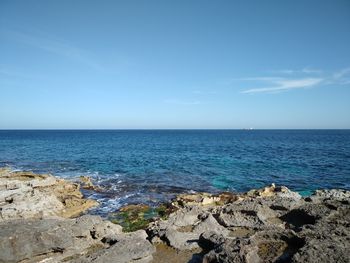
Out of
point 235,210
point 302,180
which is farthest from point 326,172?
point 235,210

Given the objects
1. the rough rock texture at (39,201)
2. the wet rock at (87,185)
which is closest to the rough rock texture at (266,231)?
the rough rock texture at (39,201)

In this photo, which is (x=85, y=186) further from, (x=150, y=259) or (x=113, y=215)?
(x=150, y=259)

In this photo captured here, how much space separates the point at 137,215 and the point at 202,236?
8.59 m

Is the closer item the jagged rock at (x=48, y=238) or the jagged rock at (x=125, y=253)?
the jagged rock at (x=125, y=253)

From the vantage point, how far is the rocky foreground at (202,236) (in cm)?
806

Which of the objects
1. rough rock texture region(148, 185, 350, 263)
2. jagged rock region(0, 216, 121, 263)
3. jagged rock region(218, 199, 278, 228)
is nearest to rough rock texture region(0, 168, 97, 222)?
jagged rock region(0, 216, 121, 263)

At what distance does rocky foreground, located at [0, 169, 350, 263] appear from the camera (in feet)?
26.5

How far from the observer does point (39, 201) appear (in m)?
16.3

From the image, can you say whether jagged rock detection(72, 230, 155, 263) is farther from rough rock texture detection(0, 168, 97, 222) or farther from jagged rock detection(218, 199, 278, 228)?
rough rock texture detection(0, 168, 97, 222)

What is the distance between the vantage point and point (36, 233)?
9.44 metres

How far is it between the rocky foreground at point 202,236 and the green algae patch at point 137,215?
12.3ft

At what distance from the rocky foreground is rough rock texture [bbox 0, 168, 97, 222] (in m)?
0.10

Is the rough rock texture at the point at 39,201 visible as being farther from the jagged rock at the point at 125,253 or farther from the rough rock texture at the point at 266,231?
the rough rock texture at the point at 266,231

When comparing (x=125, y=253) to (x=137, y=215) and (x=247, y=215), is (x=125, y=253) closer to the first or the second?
(x=247, y=215)
